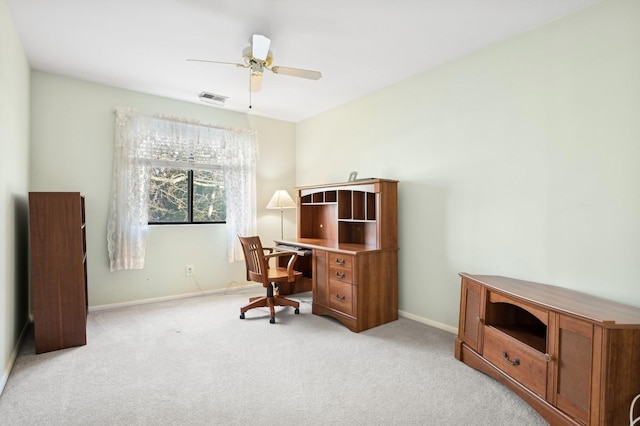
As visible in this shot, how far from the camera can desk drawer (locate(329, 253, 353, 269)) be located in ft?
10.1

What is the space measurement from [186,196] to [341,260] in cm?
231

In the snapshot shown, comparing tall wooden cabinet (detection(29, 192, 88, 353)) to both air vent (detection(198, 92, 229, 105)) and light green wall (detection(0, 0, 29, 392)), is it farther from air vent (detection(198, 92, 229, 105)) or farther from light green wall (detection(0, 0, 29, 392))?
air vent (detection(198, 92, 229, 105))

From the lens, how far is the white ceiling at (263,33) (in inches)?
86.4

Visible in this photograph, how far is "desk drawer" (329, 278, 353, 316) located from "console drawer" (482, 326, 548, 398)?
3.98ft

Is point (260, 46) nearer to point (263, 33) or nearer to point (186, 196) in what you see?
point (263, 33)

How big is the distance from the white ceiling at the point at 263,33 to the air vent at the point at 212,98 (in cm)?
29

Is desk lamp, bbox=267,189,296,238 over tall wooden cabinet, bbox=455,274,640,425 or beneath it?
over

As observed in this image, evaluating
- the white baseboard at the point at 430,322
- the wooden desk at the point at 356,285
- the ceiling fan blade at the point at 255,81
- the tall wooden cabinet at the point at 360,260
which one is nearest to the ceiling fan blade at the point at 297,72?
the ceiling fan blade at the point at 255,81

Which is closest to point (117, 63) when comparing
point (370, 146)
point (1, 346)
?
point (1, 346)

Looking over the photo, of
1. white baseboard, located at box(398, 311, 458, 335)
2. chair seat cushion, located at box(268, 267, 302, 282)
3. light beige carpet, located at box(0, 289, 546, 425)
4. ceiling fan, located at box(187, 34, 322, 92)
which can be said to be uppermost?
ceiling fan, located at box(187, 34, 322, 92)

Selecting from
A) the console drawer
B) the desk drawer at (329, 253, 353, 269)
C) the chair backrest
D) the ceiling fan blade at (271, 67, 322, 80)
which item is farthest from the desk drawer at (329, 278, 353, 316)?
the ceiling fan blade at (271, 67, 322, 80)

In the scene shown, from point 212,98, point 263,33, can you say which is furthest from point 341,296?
point 212,98

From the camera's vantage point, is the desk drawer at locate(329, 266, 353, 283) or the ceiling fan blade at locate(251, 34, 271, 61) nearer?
the ceiling fan blade at locate(251, 34, 271, 61)

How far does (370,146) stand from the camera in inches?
151
